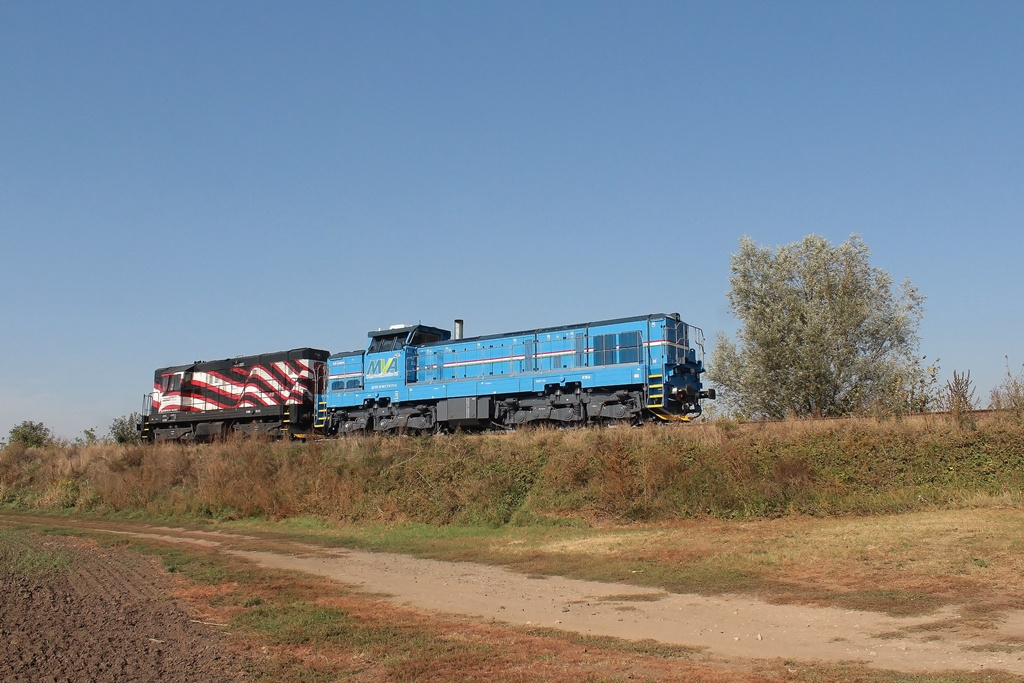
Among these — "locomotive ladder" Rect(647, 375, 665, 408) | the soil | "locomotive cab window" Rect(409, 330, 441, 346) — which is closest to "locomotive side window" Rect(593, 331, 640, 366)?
"locomotive ladder" Rect(647, 375, 665, 408)

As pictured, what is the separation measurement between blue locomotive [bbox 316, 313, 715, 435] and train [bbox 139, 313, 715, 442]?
39 mm

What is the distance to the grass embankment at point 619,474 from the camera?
59.4ft

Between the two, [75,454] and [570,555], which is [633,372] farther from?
[75,454]

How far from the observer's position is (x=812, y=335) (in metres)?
31.1

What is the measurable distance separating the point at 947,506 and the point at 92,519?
25708 mm

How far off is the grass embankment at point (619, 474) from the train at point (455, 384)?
318 centimetres

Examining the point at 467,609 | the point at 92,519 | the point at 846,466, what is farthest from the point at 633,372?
the point at 92,519

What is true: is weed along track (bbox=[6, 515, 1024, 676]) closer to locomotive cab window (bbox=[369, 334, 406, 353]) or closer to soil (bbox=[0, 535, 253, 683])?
soil (bbox=[0, 535, 253, 683])

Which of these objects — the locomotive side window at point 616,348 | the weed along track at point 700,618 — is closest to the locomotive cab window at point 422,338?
the locomotive side window at point 616,348

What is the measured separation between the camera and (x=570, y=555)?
15992 mm

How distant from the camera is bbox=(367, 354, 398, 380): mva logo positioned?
30.5 metres

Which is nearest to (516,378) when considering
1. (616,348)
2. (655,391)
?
(616,348)

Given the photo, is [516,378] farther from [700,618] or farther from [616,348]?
[700,618]

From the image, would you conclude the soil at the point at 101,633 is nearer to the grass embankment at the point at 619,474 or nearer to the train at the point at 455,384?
the grass embankment at the point at 619,474
